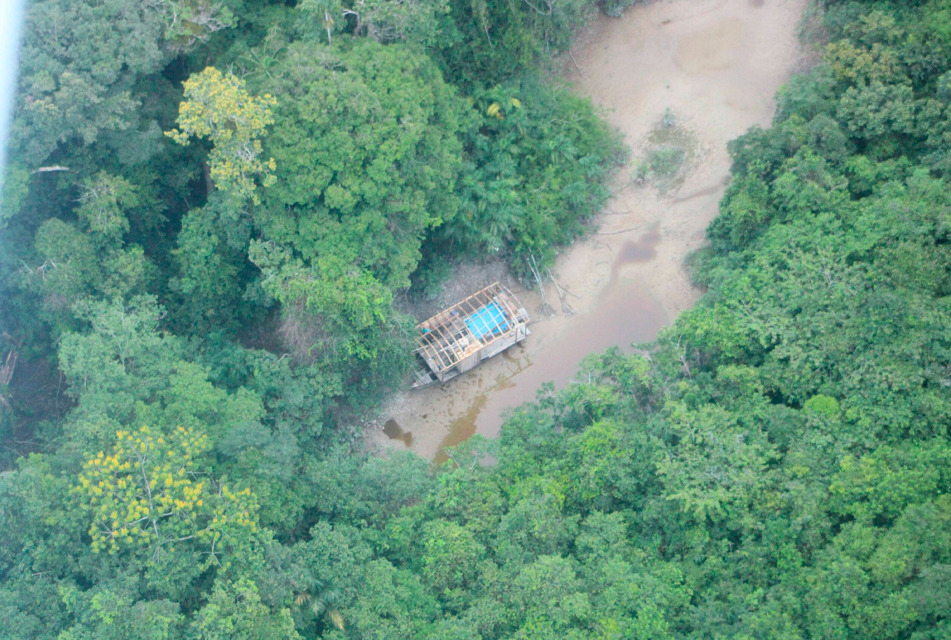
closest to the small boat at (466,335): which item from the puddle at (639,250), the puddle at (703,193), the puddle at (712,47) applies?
the puddle at (639,250)

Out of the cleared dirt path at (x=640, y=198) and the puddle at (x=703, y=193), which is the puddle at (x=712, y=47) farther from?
the puddle at (x=703, y=193)

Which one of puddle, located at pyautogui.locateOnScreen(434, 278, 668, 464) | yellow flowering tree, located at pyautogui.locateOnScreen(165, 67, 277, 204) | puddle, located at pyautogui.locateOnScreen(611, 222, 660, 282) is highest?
yellow flowering tree, located at pyautogui.locateOnScreen(165, 67, 277, 204)

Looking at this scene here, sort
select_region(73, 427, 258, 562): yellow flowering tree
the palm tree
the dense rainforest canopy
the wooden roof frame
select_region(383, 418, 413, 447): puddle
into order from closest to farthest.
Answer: select_region(73, 427, 258, 562): yellow flowering tree, the dense rainforest canopy, the palm tree, the wooden roof frame, select_region(383, 418, 413, 447): puddle

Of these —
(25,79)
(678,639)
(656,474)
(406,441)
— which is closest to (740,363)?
(656,474)

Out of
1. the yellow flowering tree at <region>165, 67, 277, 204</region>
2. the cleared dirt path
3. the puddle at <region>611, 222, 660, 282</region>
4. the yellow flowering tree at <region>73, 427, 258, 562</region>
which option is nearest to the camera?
the yellow flowering tree at <region>73, 427, 258, 562</region>

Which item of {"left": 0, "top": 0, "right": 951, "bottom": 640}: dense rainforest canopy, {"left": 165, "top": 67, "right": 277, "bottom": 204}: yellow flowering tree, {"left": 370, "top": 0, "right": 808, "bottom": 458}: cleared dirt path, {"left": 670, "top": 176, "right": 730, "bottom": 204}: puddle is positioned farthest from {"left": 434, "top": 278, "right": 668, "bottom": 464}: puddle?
{"left": 165, "top": 67, "right": 277, "bottom": 204}: yellow flowering tree

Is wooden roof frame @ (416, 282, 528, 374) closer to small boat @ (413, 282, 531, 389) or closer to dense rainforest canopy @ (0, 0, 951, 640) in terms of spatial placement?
small boat @ (413, 282, 531, 389)

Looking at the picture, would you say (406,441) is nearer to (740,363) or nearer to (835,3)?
(740,363)
